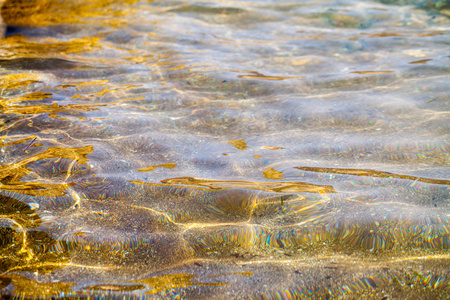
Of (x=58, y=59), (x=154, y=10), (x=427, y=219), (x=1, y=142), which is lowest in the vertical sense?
(x=427, y=219)

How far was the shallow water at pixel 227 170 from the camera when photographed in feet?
5.58

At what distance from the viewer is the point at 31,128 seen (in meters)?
2.91

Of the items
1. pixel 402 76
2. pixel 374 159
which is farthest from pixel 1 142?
pixel 402 76

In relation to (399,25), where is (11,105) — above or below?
below

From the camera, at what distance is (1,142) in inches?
106

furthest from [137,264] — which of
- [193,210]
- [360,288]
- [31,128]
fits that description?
[31,128]

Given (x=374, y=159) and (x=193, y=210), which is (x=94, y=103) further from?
(x=374, y=159)

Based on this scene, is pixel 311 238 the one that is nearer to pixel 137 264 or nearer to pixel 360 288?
pixel 360 288

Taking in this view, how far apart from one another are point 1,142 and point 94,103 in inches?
39.6

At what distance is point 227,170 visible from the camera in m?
2.49

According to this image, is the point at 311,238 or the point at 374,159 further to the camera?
the point at 374,159

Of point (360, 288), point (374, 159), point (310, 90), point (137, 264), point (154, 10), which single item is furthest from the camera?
point (154, 10)

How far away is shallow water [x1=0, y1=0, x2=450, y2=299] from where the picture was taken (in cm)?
170

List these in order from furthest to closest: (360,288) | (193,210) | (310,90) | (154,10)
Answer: (154,10) < (310,90) < (193,210) < (360,288)
